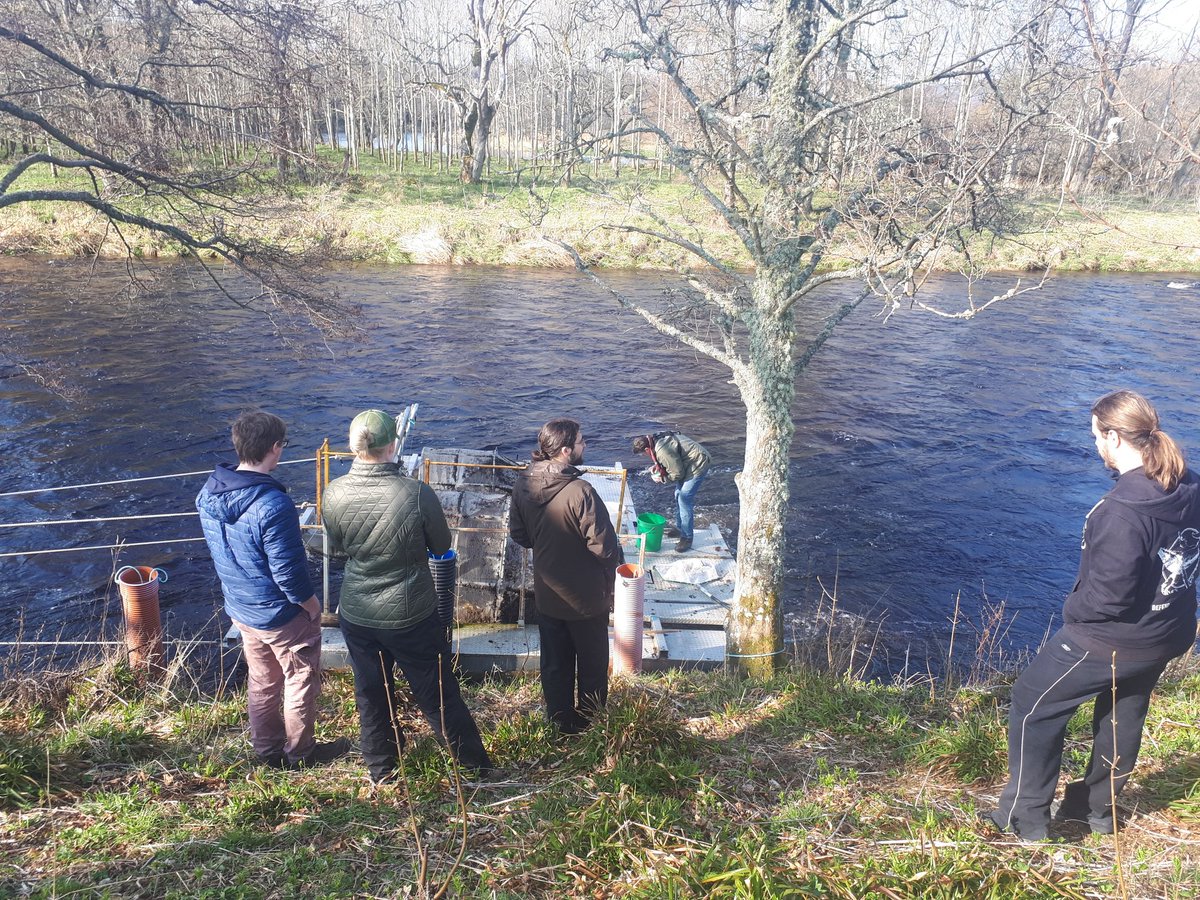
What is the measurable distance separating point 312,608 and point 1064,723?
3703mm

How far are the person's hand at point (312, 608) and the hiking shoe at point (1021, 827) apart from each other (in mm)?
3495

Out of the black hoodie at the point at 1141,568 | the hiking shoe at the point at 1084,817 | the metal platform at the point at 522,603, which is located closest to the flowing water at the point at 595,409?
the metal platform at the point at 522,603

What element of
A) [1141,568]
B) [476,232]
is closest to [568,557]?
[1141,568]

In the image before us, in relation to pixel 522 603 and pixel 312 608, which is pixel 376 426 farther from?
pixel 522 603

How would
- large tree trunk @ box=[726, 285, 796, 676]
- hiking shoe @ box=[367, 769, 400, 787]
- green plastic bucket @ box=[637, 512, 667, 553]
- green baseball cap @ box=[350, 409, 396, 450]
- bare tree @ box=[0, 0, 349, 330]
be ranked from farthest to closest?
green plastic bucket @ box=[637, 512, 667, 553]
bare tree @ box=[0, 0, 349, 330]
large tree trunk @ box=[726, 285, 796, 676]
hiking shoe @ box=[367, 769, 400, 787]
green baseball cap @ box=[350, 409, 396, 450]

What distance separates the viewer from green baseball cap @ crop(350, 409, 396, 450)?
402 cm

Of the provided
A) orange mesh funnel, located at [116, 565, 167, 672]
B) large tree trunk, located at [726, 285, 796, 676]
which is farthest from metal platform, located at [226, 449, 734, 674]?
orange mesh funnel, located at [116, 565, 167, 672]

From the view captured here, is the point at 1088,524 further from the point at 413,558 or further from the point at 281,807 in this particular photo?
the point at 281,807

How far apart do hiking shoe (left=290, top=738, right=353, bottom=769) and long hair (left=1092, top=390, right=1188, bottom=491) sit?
4.24 metres

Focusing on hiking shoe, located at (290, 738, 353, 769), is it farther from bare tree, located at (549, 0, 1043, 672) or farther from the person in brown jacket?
bare tree, located at (549, 0, 1043, 672)

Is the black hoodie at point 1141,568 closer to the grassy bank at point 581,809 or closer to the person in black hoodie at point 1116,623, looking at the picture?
the person in black hoodie at point 1116,623

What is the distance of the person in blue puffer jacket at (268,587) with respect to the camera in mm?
4168

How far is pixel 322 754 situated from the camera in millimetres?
4676

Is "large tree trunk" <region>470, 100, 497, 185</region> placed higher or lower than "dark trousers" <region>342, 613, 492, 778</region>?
higher
